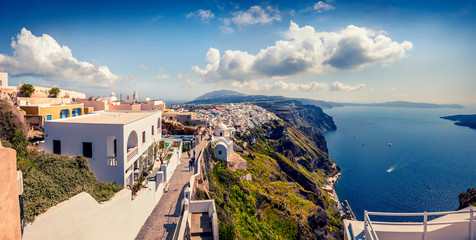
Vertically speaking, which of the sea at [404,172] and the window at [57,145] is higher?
the window at [57,145]

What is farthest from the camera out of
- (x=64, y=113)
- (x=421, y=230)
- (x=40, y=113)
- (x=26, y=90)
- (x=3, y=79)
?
(x=3, y=79)

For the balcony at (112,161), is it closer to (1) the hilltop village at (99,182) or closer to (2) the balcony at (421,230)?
(1) the hilltop village at (99,182)

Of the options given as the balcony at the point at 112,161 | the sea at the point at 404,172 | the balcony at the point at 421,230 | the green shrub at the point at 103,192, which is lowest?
the sea at the point at 404,172

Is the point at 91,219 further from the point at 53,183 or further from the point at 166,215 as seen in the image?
the point at 166,215

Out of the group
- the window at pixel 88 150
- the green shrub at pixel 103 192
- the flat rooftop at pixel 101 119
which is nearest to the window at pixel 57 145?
the flat rooftop at pixel 101 119

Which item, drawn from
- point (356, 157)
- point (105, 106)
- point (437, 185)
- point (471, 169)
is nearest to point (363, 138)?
point (356, 157)

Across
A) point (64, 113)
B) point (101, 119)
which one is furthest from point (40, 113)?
point (101, 119)

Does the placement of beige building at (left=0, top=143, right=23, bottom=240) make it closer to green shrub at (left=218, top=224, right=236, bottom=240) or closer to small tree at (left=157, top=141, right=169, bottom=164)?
green shrub at (left=218, top=224, right=236, bottom=240)

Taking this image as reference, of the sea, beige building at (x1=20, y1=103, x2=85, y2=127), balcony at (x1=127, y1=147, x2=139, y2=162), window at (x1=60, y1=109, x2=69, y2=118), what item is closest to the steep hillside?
the sea
